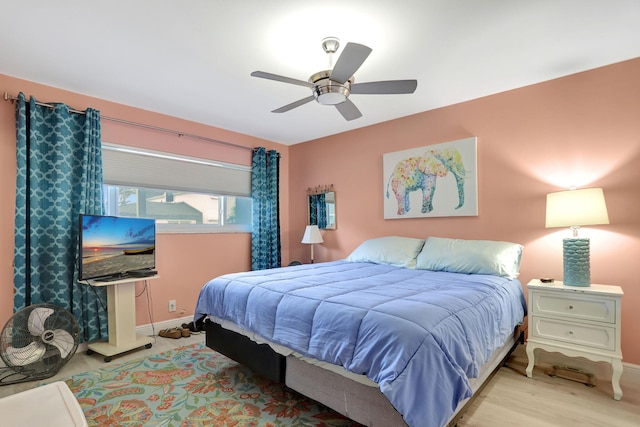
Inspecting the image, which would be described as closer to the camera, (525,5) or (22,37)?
(525,5)

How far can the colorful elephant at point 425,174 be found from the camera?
10.9 ft

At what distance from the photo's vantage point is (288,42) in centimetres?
221

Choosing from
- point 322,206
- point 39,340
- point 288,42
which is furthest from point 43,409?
point 322,206

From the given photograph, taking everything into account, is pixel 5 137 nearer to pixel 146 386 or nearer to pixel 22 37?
pixel 22 37

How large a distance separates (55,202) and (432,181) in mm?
3572

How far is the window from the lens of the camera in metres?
3.31

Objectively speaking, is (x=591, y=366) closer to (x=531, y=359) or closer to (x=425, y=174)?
(x=531, y=359)

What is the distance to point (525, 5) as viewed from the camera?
72.9 inches

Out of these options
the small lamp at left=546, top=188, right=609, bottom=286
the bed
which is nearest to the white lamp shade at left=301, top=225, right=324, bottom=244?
the bed

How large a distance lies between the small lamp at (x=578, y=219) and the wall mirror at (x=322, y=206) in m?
2.55

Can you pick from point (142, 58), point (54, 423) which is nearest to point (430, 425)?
point (54, 423)

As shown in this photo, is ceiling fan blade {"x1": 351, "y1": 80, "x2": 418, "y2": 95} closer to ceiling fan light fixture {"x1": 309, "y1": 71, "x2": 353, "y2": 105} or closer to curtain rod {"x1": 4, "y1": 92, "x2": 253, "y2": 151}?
ceiling fan light fixture {"x1": 309, "y1": 71, "x2": 353, "y2": 105}

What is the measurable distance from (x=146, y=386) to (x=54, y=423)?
4.75 feet

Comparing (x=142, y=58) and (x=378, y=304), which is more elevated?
(x=142, y=58)
